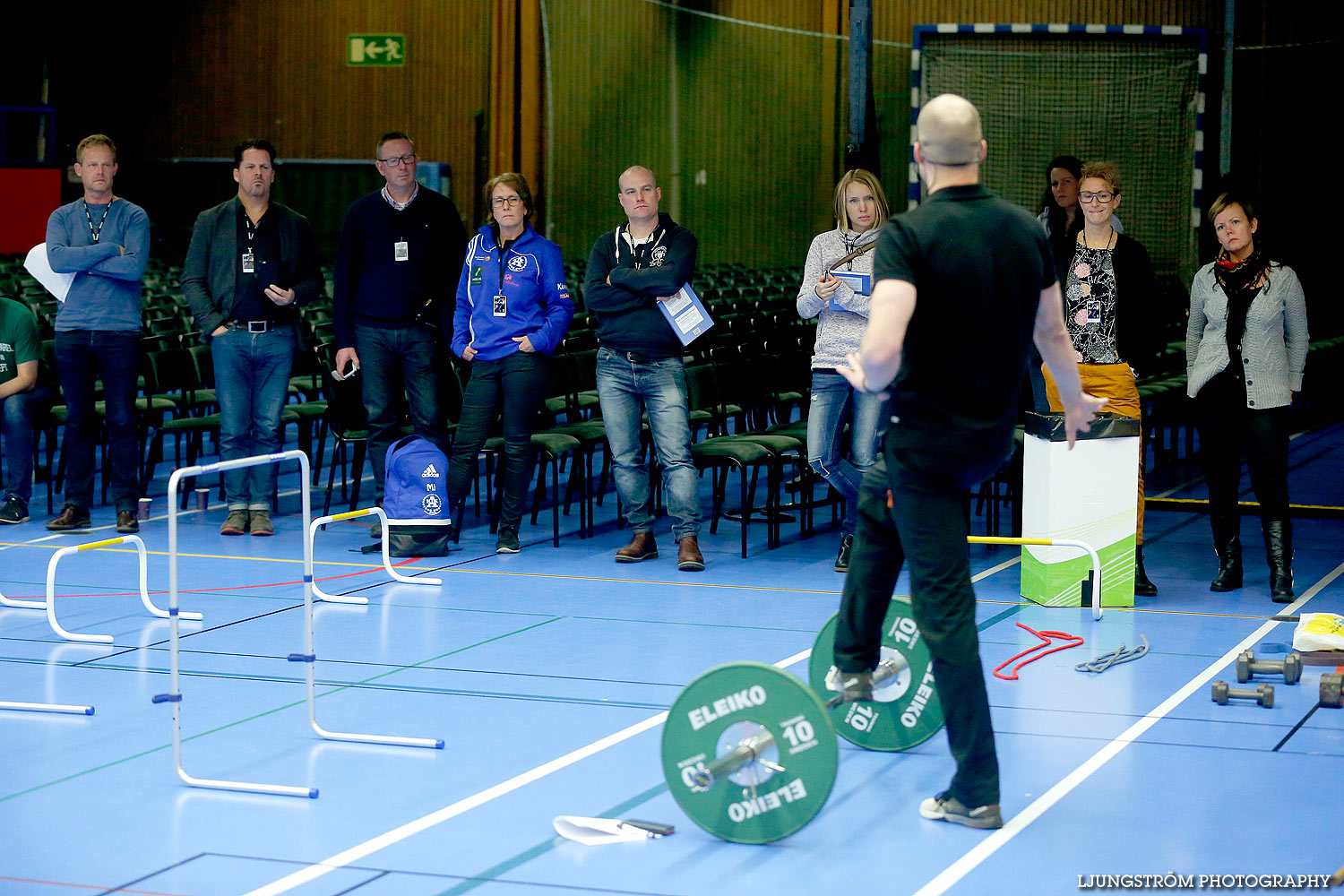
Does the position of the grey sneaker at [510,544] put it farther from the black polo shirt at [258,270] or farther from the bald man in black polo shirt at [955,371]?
the bald man in black polo shirt at [955,371]

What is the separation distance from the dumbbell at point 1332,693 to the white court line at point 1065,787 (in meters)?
0.39

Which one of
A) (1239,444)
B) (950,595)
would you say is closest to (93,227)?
(1239,444)

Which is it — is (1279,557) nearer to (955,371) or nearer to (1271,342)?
(1271,342)

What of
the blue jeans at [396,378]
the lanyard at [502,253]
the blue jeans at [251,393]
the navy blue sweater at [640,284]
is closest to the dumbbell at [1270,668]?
the navy blue sweater at [640,284]

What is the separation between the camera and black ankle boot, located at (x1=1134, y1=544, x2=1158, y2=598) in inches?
253

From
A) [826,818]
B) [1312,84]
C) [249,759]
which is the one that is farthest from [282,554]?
[1312,84]

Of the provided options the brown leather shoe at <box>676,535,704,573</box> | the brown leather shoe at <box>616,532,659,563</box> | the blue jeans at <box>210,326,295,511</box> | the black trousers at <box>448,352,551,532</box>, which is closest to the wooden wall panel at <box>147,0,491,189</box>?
the blue jeans at <box>210,326,295,511</box>

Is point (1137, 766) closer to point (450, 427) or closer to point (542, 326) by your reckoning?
point (542, 326)

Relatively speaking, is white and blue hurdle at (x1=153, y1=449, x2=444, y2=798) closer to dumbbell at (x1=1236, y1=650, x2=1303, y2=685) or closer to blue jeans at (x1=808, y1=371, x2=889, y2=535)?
dumbbell at (x1=1236, y1=650, x2=1303, y2=685)

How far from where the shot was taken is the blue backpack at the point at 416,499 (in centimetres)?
705

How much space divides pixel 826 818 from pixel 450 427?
502 cm

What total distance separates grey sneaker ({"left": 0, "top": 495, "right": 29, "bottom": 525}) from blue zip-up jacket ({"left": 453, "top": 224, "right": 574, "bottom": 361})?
2.62m

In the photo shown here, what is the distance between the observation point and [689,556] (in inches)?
273

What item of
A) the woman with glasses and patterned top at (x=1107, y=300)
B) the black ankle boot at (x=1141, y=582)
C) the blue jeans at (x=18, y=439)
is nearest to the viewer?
the woman with glasses and patterned top at (x=1107, y=300)
